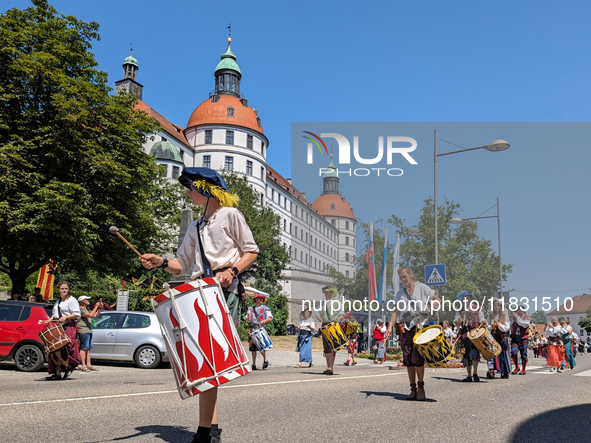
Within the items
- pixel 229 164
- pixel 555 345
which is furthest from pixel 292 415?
pixel 229 164

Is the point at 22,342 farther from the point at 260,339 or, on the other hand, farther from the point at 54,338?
the point at 260,339

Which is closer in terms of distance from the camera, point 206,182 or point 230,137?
point 206,182

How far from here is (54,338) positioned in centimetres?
997

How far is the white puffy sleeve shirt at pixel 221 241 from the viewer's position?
422 cm

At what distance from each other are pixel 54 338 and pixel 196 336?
24.2 ft

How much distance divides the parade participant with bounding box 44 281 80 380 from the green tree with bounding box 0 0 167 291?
9105mm

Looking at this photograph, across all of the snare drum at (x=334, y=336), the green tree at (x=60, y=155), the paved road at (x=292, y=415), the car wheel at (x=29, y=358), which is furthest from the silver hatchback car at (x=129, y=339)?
the green tree at (x=60, y=155)

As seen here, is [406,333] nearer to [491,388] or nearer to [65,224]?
[491,388]

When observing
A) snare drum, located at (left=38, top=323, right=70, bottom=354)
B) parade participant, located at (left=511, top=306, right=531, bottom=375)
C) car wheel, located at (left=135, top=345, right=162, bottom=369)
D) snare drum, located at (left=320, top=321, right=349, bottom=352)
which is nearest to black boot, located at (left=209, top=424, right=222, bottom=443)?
snare drum, located at (left=38, top=323, right=70, bottom=354)

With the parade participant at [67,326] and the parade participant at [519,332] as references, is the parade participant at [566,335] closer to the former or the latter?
the parade participant at [519,332]

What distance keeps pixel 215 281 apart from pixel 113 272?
71.9ft

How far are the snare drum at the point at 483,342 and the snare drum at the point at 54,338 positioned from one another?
8.21 m

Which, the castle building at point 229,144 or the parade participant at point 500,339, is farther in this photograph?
the castle building at point 229,144

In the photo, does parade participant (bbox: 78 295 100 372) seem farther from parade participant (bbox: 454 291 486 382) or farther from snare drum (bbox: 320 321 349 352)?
parade participant (bbox: 454 291 486 382)
